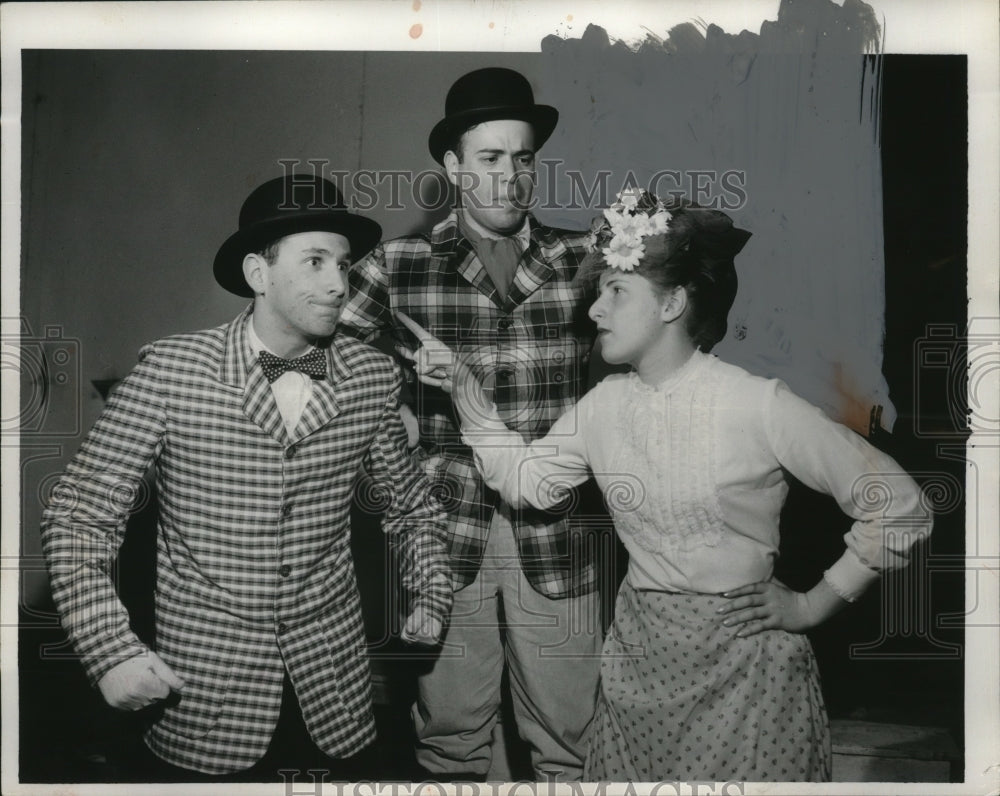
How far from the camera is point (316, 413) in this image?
2555 mm

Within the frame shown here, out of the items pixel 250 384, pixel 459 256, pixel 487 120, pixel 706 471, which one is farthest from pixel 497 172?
pixel 706 471

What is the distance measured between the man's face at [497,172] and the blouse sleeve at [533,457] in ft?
1.73

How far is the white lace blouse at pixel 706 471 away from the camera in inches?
100.0

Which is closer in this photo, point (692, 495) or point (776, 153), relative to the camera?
point (692, 495)

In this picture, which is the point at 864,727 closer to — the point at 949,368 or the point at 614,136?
the point at 949,368

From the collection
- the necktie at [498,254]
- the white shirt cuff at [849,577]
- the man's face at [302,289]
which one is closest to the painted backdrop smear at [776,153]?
the necktie at [498,254]

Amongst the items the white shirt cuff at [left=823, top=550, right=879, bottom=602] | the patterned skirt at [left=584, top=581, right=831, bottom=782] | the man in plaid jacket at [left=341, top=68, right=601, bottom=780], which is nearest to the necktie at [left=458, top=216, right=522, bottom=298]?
the man in plaid jacket at [left=341, top=68, right=601, bottom=780]

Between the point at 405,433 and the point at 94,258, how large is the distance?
1.02 m

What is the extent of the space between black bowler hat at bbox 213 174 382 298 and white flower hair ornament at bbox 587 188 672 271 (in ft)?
2.01

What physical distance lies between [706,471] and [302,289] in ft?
3.90

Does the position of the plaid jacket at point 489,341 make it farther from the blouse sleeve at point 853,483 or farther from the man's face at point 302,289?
the blouse sleeve at point 853,483

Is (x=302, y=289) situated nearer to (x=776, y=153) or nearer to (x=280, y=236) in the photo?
(x=280, y=236)

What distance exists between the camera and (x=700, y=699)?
2.53 metres

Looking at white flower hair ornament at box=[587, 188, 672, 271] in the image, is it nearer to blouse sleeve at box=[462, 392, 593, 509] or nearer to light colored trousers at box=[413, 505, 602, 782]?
blouse sleeve at box=[462, 392, 593, 509]
